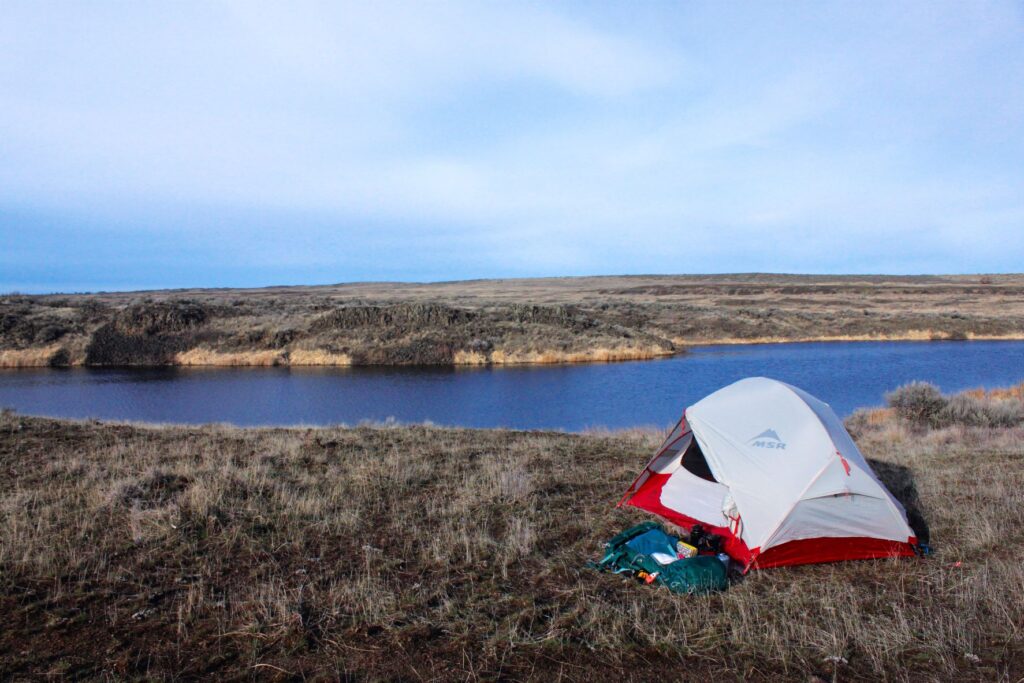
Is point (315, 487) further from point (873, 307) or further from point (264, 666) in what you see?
point (873, 307)

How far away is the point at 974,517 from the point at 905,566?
5.64 ft

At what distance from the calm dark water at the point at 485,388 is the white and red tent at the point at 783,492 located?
1055cm

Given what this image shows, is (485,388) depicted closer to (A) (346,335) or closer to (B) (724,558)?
(A) (346,335)

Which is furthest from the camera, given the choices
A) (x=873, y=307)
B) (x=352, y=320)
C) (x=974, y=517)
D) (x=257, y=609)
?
(x=873, y=307)

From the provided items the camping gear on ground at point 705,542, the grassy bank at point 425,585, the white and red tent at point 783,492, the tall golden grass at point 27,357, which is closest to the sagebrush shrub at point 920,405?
the grassy bank at point 425,585

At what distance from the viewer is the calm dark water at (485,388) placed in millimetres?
21516

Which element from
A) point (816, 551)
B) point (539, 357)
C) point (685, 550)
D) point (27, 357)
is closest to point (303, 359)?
point (539, 357)

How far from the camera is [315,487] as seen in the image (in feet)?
28.3

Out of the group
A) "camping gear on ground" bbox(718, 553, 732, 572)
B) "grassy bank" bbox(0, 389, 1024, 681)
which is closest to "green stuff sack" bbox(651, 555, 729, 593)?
"grassy bank" bbox(0, 389, 1024, 681)

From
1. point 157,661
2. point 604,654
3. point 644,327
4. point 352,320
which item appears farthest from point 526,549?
point 644,327

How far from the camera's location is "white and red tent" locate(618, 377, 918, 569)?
22.2 ft

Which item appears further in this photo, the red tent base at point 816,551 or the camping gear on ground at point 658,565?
the red tent base at point 816,551

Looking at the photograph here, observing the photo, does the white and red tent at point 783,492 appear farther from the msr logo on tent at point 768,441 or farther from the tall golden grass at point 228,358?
the tall golden grass at point 228,358

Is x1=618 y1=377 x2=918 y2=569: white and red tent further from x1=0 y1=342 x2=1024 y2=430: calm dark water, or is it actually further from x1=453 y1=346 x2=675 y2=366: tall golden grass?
x1=453 y1=346 x2=675 y2=366: tall golden grass
